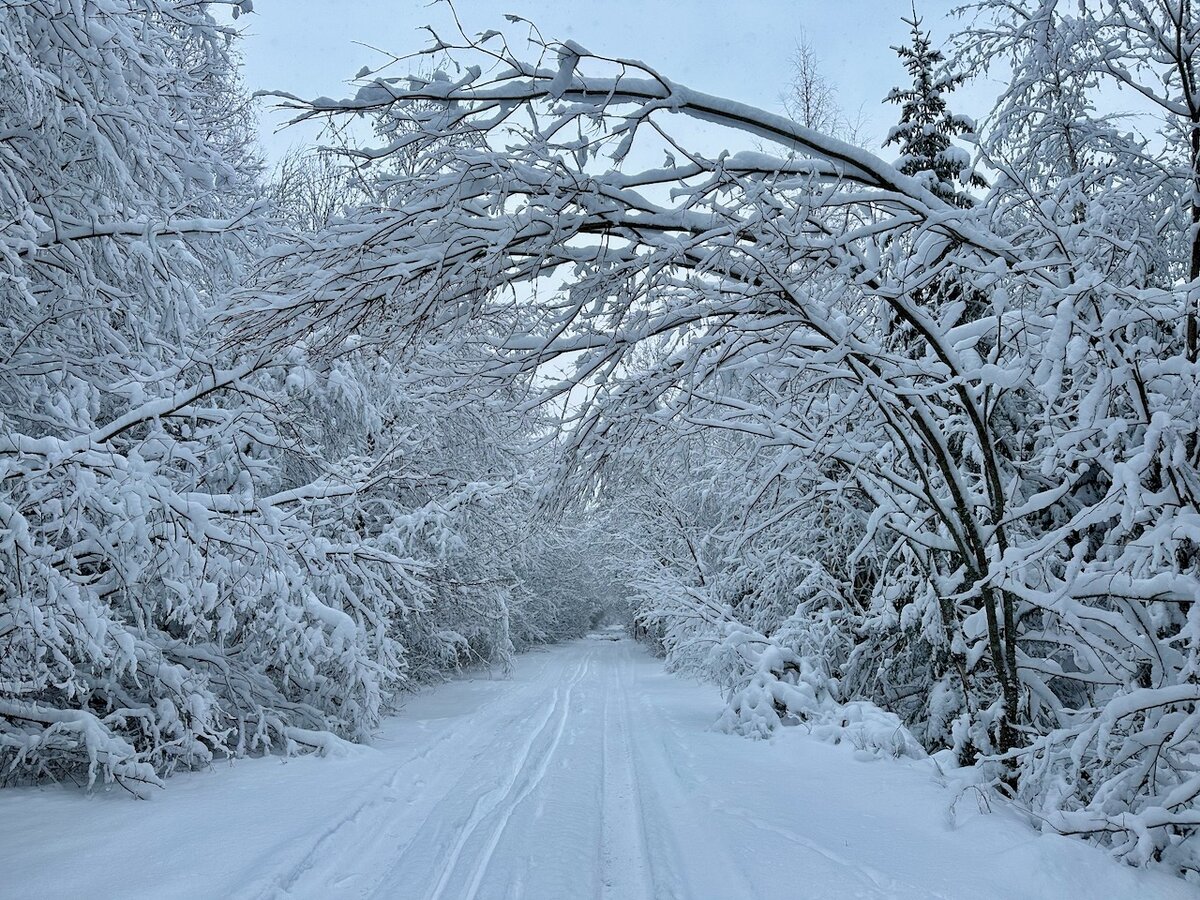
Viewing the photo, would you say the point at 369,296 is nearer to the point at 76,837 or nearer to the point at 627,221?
the point at 627,221

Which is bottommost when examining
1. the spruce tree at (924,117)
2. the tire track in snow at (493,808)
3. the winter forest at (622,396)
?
the tire track in snow at (493,808)

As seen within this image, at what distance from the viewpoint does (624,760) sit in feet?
27.6

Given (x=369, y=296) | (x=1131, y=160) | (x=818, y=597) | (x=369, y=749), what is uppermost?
(x=1131, y=160)

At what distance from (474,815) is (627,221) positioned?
→ 5043mm

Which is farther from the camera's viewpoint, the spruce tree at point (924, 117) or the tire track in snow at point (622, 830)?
the spruce tree at point (924, 117)

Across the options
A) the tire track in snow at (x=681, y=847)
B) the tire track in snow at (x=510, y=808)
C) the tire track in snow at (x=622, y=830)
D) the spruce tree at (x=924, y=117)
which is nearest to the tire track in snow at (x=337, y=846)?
the tire track in snow at (x=510, y=808)

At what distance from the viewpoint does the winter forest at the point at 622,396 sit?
9.87 feet

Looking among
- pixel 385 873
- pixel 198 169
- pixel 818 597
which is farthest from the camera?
pixel 818 597

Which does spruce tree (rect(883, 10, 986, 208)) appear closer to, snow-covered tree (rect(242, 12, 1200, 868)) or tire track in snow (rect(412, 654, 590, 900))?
snow-covered tree (rect(242, 12, 1200, 868))

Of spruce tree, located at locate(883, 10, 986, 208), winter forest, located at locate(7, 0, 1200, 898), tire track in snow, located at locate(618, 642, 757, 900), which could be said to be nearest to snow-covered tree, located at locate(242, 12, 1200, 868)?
winter forest, located at locate(7, 0, 1200, 898)

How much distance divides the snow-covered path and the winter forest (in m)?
0.07

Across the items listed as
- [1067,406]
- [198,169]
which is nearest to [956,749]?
[1067,406]

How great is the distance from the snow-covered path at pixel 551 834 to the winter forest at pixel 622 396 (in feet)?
0.22

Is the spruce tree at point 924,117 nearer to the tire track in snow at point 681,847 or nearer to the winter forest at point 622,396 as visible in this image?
the winter forest at point 622,396
